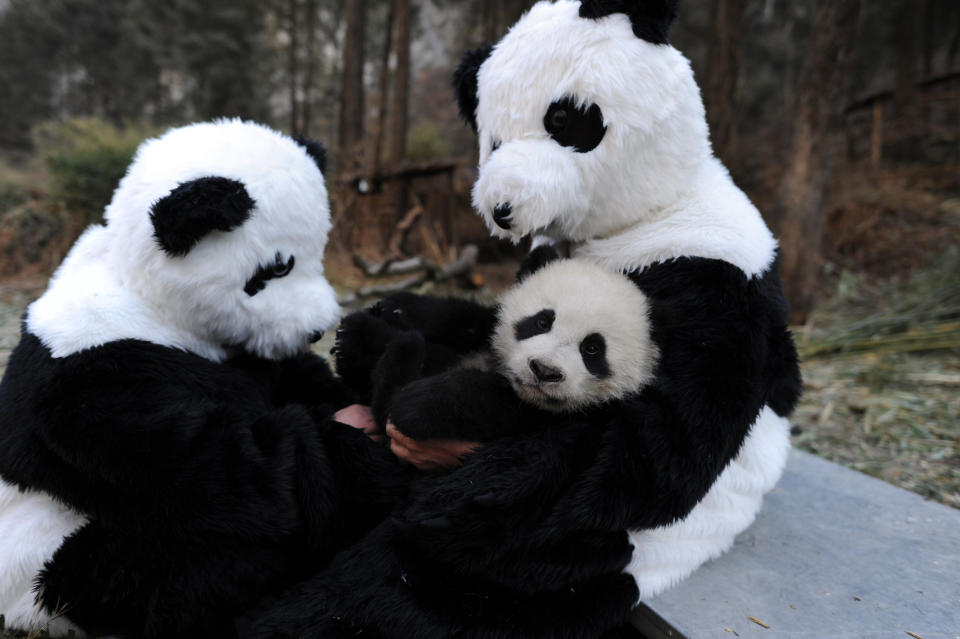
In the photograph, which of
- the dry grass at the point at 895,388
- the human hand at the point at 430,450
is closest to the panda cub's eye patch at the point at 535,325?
the human hand at the point at 430,450

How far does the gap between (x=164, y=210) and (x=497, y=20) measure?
666 centimetres

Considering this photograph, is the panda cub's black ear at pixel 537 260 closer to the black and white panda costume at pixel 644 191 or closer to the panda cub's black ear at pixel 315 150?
the black and white panda costume at pixel 644 191

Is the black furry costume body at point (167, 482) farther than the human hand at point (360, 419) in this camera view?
No

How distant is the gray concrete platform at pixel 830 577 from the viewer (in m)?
1.42

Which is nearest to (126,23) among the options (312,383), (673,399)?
(312,383)

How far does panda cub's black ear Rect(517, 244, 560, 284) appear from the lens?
1.50m

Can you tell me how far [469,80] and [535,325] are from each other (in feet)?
2.38

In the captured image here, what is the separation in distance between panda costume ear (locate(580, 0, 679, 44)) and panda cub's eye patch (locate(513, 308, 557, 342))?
659 millimetres

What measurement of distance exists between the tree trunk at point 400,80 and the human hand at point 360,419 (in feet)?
23.1

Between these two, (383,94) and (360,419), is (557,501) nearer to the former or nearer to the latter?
(360,419)

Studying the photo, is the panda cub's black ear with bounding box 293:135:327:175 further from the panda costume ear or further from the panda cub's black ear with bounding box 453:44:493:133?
the panda costume ear

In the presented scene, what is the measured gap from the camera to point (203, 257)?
4.48 ft

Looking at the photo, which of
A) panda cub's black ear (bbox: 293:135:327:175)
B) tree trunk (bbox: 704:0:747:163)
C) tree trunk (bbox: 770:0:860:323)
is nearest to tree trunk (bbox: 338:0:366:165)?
tree trunk (bbox: 704:0:747:163)

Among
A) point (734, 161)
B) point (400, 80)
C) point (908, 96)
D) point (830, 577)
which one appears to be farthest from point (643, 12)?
point (908, 96)
